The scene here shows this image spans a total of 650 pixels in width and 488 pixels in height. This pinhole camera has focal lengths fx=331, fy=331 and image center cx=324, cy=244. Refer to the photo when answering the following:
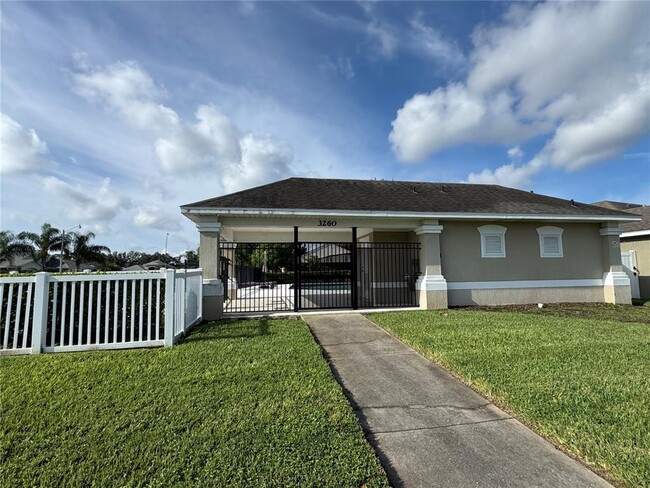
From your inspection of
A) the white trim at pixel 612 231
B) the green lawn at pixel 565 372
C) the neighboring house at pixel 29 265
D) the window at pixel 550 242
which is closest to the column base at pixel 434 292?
the green lawn at pixel 565 372

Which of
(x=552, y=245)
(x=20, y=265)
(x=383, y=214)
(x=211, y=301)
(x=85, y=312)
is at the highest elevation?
(x=383, y=214)

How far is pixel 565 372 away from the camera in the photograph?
4.87 metres

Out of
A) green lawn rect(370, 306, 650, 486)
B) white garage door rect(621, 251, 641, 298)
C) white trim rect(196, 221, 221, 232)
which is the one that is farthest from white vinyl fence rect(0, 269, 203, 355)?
white garage door rect(621, 251, 641, 298)

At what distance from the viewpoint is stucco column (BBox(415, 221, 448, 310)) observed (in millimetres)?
11180

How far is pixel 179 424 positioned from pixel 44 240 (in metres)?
50.7

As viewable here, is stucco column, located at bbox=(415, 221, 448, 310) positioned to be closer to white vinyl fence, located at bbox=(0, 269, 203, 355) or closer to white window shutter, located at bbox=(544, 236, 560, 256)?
white window shutter, located at bbox=(544, 236, 560, 256)

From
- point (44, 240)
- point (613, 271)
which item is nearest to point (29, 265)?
point (44, 240)

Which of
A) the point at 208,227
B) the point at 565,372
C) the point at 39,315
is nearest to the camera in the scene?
the point at 565,372

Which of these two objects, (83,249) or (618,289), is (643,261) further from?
(83,249)

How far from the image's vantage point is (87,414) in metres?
3.60

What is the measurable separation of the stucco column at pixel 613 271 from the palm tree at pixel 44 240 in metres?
53.5

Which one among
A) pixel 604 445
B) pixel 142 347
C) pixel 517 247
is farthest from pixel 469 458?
pixel 517 247

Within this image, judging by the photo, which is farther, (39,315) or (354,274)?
(354,274)

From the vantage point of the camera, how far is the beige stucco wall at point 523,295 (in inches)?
462
